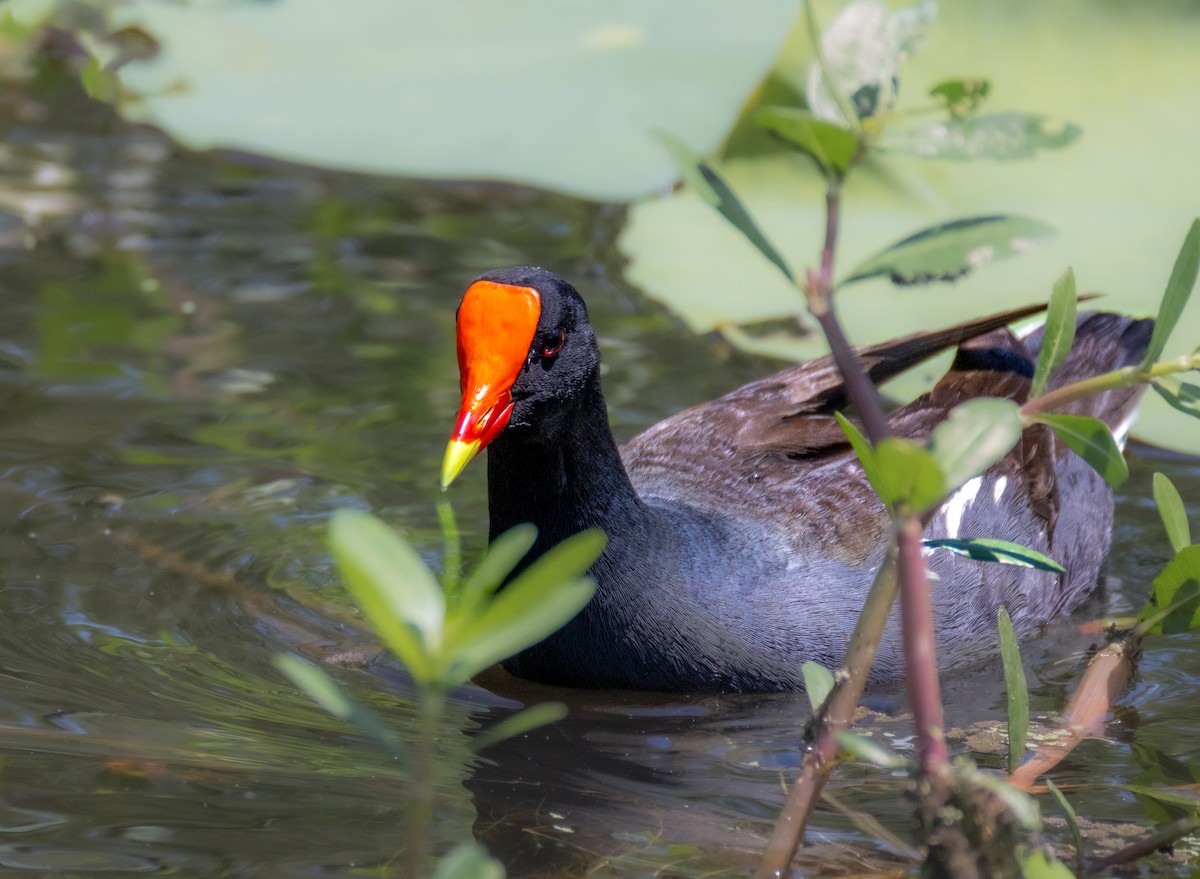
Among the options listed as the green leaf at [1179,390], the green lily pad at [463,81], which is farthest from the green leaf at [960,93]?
the green lily pad at [463,81]

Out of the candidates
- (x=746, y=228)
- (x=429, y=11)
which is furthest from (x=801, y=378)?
(x=429, y=11)

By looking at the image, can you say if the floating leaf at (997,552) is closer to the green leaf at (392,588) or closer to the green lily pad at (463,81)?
the green leaf at (392,588)

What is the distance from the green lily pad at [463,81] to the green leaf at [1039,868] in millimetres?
2892

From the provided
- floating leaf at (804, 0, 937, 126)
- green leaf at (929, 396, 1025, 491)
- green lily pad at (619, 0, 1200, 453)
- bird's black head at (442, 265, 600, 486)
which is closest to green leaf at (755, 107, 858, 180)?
floating leaf at (804, 0, 937, 126)

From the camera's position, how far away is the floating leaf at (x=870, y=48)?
152 cm

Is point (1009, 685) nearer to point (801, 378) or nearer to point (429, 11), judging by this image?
point (801, 378)

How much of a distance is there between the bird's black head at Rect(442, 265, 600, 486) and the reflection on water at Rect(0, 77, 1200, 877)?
19.8 inches

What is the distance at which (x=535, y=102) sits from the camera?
4422 millimetres

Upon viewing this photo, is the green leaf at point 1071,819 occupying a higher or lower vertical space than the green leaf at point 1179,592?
lower

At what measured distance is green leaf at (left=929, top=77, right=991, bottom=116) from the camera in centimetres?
155

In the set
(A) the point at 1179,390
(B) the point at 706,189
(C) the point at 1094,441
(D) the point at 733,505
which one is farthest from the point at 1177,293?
(D) the point at 733,505

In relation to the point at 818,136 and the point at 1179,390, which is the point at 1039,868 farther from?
the point at 818,136

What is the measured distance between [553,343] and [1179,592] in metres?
1.05

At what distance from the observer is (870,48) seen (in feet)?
5.04
